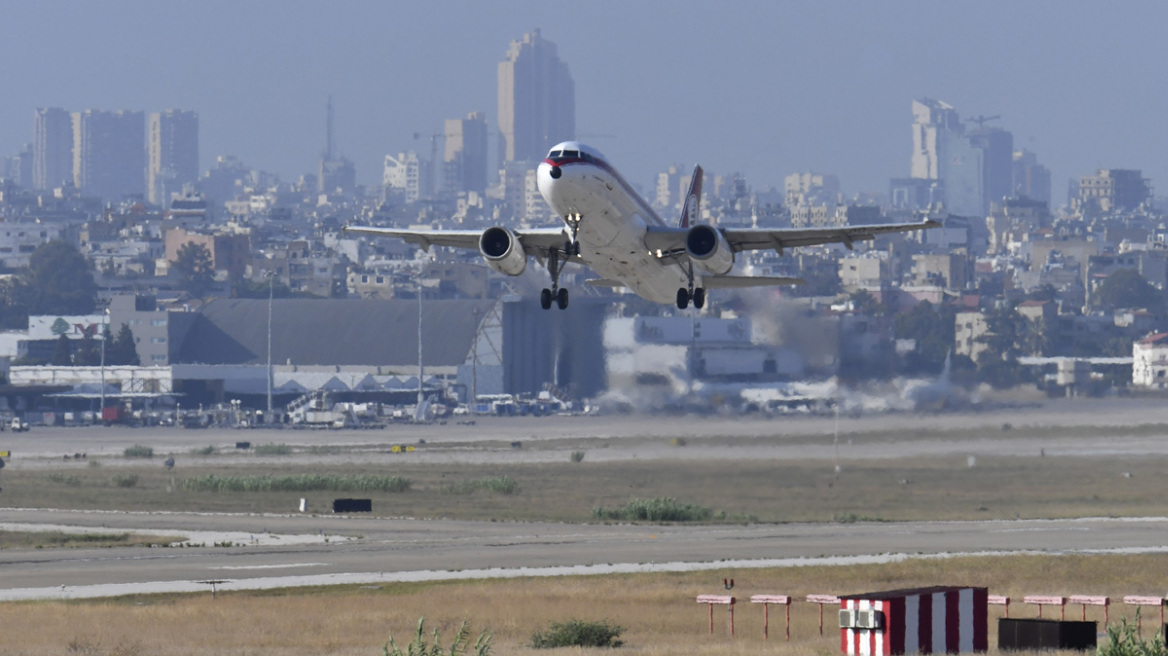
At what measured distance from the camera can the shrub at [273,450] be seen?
144 m

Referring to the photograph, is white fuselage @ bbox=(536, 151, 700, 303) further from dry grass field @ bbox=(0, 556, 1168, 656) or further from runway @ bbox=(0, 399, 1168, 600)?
runway @ bbox=(0, 399, 1168, 600)

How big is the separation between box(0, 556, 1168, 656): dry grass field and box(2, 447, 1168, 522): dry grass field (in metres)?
23.3

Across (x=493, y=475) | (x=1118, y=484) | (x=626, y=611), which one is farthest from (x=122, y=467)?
(x=626, y=611)

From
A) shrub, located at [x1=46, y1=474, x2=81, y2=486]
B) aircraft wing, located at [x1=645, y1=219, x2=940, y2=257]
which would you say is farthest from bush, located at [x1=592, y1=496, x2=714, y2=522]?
shrub, located at [x1=46, y1=474, x2=81, y2=486]

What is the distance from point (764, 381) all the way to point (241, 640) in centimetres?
6400

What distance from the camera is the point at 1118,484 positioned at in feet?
329

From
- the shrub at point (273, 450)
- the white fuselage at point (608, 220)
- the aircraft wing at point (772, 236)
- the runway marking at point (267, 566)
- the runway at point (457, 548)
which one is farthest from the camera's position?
the shrub at point (273, 450)

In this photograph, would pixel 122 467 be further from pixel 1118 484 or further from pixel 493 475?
pixel 1118 484

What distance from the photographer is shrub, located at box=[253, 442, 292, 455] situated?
14388cm

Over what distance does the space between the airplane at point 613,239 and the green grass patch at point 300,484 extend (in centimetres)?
4360

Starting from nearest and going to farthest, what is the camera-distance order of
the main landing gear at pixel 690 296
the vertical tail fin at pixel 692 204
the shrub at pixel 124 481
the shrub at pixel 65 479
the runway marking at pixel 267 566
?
the main landing gear at pixel 690 296
the runway marking at pixel 267 566
the vertical tail fin at pixel 692 204
the shrub at pixel 124 481
the shrub at pixel 65 479

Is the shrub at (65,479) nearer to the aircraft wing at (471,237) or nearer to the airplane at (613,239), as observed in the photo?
the aircraft wing at (471,237)

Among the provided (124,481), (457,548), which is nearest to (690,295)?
(457,548)

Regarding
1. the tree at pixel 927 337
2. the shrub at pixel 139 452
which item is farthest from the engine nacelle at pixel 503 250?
the shrub at pixel 139 452
